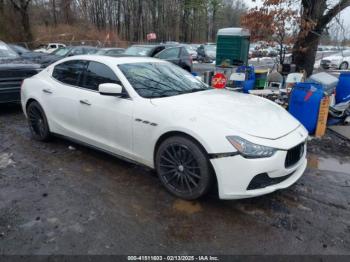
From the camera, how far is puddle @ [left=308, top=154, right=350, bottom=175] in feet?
14.5

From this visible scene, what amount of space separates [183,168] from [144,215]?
0.63m

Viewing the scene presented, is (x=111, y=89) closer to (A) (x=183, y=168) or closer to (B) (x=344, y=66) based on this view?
(A) (x=183, y=168)

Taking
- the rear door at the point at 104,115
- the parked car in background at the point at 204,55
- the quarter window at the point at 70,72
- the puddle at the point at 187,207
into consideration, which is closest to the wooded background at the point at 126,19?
the parked car in background at the point at 204,55

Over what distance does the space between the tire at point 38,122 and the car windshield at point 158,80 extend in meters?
1.81

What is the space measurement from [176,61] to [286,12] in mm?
5418

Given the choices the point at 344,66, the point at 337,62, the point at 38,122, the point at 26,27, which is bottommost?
the point at 344,66

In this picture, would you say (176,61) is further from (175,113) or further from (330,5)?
(175,113)

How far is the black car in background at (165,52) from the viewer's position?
485 inches

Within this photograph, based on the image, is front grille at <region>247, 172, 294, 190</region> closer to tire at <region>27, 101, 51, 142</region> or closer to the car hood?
the car hood

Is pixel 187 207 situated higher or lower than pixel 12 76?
lower

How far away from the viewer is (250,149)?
2.94 m

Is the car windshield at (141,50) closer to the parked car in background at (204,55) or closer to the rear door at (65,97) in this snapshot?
the rear door at (65,97)

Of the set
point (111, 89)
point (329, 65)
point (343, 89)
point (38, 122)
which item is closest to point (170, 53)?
point (343, 89)

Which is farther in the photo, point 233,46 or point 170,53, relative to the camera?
point 170,53
